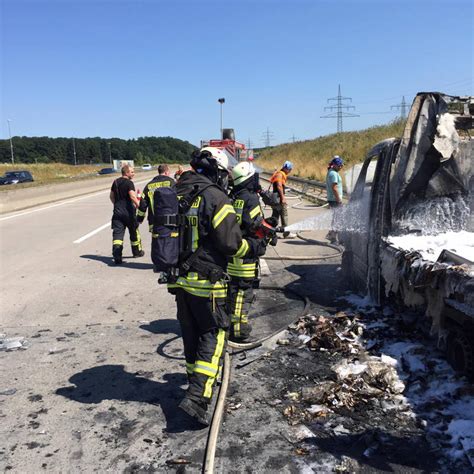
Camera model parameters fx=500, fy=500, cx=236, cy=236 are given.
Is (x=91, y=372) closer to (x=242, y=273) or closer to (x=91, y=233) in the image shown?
(x=242, y=273)

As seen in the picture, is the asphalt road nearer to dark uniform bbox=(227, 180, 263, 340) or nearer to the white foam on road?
dark uniform bbox=(227, 180, 263, 340)

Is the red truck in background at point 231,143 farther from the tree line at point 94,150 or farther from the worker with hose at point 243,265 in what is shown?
the tree line at point 94,150

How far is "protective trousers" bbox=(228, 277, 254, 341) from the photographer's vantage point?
4.98 m

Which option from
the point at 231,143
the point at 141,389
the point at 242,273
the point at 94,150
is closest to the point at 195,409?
the point at 141,389

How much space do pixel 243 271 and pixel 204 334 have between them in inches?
63.1

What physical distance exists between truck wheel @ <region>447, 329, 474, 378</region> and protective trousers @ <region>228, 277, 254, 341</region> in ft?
6.36

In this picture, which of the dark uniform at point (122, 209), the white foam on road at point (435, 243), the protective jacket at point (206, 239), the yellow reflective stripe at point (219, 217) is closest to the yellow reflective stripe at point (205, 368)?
the protective jacket at point (206, 239)

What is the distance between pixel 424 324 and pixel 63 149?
138 meters

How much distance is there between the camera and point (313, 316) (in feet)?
18.5

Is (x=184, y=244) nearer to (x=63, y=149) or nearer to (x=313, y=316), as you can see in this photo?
(x=313, y=316)

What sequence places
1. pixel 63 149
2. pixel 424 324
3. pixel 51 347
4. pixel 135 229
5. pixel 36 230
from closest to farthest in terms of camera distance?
pixel 424 324 → pixel 51 347 → pixel 135 229 → pixel 36 230 → pixel 63 149

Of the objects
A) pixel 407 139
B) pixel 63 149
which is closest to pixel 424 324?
pixel 407 139

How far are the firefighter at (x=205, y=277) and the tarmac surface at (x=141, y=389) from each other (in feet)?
1.10

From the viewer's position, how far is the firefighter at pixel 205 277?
3445 mm
